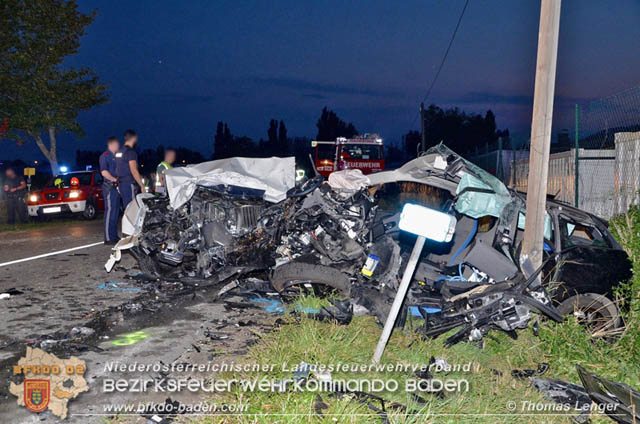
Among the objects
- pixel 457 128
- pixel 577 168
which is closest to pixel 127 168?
pixel 577 168

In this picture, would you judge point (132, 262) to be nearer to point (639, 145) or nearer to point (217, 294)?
point (217, 294)

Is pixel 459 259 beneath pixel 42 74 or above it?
beneath

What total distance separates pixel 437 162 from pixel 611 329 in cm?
226

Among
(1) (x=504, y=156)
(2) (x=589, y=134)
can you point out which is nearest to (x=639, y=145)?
(2) (x=589, y=134)

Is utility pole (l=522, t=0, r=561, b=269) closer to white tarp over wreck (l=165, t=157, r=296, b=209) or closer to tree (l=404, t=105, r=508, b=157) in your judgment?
white tarp over wreck (l=165, t=157, r=296, b=209)

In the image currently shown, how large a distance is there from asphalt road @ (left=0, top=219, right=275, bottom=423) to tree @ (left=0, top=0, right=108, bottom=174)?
39.9ft

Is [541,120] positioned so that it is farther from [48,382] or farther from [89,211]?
[89,211]

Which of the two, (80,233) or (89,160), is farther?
(89,160)

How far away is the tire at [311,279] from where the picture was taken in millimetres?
4910

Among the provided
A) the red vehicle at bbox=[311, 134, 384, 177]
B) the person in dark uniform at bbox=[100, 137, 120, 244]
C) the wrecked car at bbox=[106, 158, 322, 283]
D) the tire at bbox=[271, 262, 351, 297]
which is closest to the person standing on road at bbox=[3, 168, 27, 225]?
the person in dark uniform at bbox=[100, 137, 120, 244]

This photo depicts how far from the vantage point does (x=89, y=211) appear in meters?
15.0

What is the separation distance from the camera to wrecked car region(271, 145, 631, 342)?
4.11 m

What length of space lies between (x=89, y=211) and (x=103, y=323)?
11.5 metres

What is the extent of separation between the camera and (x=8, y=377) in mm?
3496
